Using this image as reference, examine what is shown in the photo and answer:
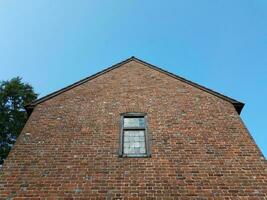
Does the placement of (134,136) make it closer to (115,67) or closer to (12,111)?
(115,67)

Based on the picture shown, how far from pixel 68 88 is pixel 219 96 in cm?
568

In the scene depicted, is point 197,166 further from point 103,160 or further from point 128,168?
point 103,160

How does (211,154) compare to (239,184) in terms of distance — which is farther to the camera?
(211,154)

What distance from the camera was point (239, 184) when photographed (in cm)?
617

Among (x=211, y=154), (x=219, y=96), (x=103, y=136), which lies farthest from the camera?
(x=219, y=96)

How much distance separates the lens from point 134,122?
831cm

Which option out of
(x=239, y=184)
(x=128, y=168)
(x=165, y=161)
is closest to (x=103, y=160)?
(x=128, y=168)

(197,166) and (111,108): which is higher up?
(111,108)

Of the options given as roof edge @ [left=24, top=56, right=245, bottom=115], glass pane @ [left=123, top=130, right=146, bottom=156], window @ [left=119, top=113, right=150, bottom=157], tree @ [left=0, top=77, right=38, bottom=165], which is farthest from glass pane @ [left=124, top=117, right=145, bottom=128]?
tree @ [left=0, top=77, right=38, bottom=165]

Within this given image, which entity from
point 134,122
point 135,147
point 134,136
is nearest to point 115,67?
point 134,122

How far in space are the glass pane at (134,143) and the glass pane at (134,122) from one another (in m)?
0.27

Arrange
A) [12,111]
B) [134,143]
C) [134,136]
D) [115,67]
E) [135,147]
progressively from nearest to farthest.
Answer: [135,147] → [134,143] → [134,136] → [115,67] → [12,111]

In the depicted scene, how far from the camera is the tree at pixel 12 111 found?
53.8ft

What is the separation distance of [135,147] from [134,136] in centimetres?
48
